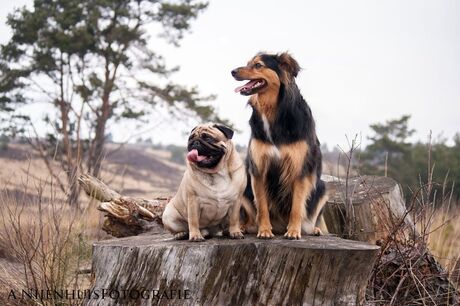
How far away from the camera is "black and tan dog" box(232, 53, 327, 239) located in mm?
4066

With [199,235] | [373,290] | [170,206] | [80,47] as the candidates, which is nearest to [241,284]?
[199,235]

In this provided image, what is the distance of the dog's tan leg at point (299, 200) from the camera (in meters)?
4.10

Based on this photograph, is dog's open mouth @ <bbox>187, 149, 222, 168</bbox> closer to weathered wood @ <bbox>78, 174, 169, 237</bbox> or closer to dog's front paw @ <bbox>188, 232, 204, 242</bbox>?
dog's front paw @ <bbox>188, 232, 204, 242</bbox>

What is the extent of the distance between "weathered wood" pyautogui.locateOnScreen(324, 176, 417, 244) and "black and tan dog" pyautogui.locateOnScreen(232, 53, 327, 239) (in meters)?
0.99

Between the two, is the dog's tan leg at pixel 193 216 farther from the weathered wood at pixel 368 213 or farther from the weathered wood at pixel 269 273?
the weathered wood at pixel 368 213

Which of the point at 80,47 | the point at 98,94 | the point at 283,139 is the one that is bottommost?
the point at 283,139

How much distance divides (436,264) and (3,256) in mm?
5444

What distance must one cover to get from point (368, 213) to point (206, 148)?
251cm

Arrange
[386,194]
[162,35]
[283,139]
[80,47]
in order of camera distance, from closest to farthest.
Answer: [283,139]
[386,194]
[80,47]
[162,35]

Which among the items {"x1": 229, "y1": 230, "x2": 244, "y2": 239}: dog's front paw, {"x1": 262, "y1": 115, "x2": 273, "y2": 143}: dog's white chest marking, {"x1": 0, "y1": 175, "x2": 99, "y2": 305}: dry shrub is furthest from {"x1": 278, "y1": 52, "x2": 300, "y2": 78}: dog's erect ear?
{"x1": 0, "y1": 175, "x2": 99, "y2": 305}: dry shrub

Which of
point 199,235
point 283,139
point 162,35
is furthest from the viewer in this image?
point 162,35

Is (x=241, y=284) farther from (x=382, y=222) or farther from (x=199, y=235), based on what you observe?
(x=382, y=222)

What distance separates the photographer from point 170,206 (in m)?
4.26

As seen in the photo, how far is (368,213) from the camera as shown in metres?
5.41
